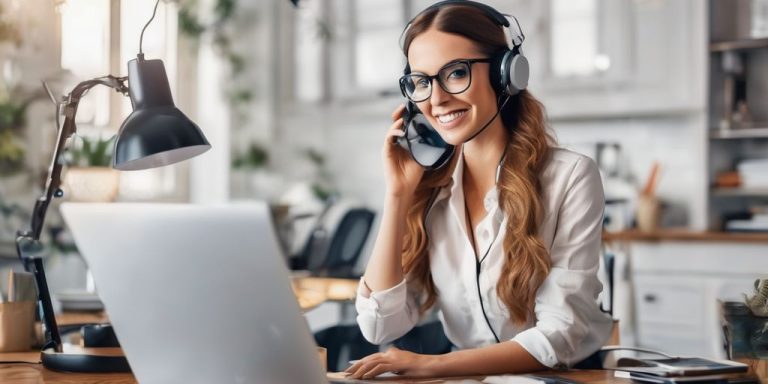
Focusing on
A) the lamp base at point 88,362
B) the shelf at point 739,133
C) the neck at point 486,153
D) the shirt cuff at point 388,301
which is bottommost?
the lamp base at point 88,362

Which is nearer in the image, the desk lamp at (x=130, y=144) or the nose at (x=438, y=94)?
the desk lamp at (x=130, y=144)

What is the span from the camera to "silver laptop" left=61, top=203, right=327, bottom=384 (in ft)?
3.40

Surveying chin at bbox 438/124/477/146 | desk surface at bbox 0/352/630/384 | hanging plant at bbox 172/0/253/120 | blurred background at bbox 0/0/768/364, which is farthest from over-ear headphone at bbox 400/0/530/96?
hanging plant at bbox 172/0/253/120

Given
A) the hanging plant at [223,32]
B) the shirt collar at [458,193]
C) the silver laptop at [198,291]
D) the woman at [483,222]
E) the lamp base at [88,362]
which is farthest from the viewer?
the hanging plant at [223,32]

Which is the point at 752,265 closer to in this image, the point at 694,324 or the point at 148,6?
the point at 694,324

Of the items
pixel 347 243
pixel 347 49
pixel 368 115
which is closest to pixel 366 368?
pixel 347 243

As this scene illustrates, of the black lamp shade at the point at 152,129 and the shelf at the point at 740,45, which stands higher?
the shelf at the point at 740,45

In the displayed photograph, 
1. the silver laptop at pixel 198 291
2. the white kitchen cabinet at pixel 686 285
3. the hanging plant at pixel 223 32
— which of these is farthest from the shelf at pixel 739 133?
the silver laptop at pixel 198 291

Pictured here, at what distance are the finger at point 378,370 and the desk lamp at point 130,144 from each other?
1.35 ft

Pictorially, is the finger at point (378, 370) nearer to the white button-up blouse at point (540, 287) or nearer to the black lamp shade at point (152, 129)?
the white button-up blouse at point (540, 287)

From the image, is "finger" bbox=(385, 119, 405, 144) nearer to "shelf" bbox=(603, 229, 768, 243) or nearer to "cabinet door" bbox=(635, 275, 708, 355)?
"shelf" bbox=(603, 229, 768, 243)

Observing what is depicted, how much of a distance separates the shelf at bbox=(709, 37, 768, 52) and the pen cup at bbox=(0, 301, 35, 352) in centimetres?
341

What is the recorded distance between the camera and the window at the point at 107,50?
4.42 metres

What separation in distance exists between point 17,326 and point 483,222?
35.4 inches
